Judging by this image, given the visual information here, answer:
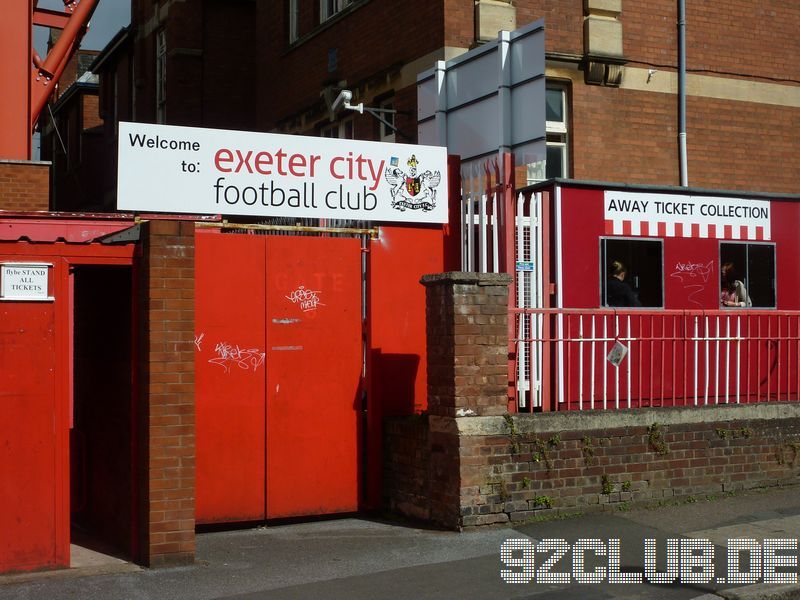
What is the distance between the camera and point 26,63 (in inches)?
505

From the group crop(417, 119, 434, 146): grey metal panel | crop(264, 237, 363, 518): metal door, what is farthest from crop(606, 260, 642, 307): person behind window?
crop(417, 119, 434, 146): grey metal panel

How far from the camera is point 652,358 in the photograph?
33.1 ft

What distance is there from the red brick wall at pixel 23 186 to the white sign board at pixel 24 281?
15.3 ft

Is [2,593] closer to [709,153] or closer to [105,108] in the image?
[709,153]

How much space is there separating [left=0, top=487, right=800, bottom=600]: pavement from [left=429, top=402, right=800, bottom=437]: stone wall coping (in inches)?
31.3

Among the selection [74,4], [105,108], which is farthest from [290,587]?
[105,108]

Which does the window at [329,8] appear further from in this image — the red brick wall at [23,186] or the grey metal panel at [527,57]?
the red brick wall at [23,186]

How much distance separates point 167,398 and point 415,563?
7.41ft

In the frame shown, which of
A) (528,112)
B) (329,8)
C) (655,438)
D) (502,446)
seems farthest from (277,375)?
(329,8)

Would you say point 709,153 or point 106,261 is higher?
point 709,153

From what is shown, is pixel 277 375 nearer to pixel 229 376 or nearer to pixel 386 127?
pixel 229 376

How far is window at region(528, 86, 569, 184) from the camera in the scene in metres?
15.3

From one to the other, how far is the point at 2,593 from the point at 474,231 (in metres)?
5.54

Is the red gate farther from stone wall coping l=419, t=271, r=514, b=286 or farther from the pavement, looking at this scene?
stone wall coping l=419, t=271, r=514, b=286
